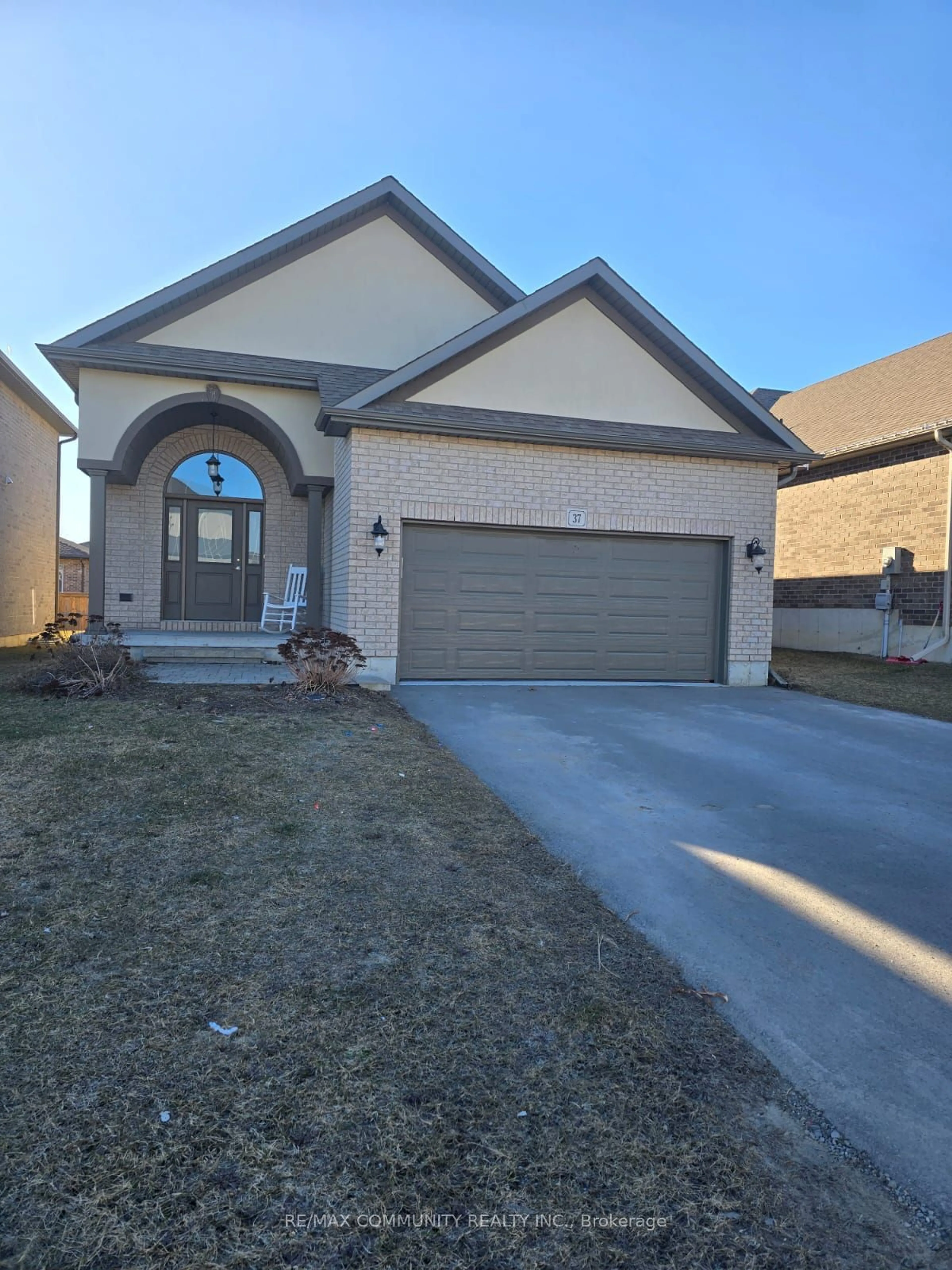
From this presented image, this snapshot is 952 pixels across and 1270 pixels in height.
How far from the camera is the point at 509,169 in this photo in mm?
13219

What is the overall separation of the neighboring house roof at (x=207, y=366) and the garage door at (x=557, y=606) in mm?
3323

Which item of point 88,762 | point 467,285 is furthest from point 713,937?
point 467,285

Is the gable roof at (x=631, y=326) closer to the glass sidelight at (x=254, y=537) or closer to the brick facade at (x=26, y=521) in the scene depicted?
the glass sidelight at (x=254, y=537)

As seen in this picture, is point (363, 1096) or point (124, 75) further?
point (124, 75)

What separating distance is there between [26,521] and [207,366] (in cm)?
815

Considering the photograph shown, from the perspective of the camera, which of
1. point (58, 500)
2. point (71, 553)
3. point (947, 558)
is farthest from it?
point (71, 553)

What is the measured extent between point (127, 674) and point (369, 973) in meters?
6.73

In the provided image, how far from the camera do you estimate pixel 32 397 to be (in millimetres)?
15203

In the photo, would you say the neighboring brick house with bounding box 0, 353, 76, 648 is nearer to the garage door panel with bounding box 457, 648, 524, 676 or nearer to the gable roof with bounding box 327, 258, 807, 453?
the gable roof with bounding box 327, 258, 807, 453

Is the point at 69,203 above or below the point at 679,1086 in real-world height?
above

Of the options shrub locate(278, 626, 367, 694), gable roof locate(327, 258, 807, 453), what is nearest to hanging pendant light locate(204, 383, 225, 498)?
gable roof locate(327, 258, 807, 453)

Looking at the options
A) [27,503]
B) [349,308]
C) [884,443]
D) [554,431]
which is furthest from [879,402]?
[27,503]

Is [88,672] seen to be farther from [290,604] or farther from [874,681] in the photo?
[874,681]

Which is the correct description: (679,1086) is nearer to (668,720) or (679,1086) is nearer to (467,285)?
(668,720)
